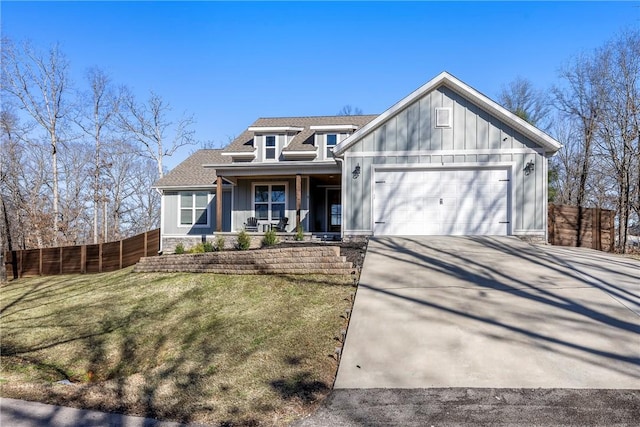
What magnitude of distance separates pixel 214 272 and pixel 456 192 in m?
7.16

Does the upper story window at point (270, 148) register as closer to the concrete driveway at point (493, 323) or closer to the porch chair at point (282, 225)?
the porch chair at point (282, 225)

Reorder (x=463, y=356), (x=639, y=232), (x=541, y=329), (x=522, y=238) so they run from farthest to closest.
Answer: (x=639, y=232) < (x=522, y=238) < (x=541, y=329) < (x=463, y=356)

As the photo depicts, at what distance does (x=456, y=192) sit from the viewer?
12.6m

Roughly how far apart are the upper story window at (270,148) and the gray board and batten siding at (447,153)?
21.8 feet

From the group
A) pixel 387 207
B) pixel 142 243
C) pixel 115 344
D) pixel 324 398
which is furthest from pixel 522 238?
pixel 142 243

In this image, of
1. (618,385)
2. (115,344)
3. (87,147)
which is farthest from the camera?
(87,147)

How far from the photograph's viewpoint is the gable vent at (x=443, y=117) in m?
12.7

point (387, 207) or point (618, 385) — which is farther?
point (387, 207)

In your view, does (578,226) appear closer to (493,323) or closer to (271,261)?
(493,323)

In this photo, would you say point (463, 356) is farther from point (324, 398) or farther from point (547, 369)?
point (324, 398)

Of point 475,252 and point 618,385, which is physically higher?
point 475,252

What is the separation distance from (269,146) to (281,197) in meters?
2.44

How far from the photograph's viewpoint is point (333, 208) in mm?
18922

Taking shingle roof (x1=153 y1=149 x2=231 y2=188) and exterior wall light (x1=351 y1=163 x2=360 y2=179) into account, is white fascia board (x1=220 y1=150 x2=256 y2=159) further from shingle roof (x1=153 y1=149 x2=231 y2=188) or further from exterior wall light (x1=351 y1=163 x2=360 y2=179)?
exterior wall light (x1=351 y1=163 x2=360 y2=179)
